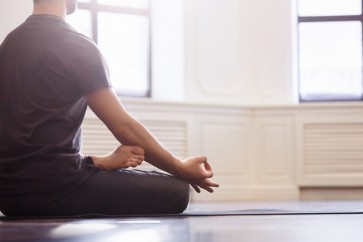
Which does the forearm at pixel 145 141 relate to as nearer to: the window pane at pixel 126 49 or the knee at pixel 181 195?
the knee at pixel 181 195

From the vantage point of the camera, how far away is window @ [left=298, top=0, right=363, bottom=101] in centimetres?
608

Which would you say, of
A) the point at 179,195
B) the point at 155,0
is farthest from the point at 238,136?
the point at 179,195

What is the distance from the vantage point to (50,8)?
6.83 feet

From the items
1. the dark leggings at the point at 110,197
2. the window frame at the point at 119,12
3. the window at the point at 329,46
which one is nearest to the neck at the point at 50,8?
the dark leggings at the point at 110,197

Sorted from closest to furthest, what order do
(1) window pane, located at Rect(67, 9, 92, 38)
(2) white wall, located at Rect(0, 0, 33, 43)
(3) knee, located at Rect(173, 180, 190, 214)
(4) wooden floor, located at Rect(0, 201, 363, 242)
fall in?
(4) wooden floor, located at Rect(0, 201, 363, 242), (3) knee, located at Rect(173, 180, 190, 214), (2) white wall, located at Rect(0, 0, 33, 43), (1) window pane, located at Rect(67, 9, 92, 38)

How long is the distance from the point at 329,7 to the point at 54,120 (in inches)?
180

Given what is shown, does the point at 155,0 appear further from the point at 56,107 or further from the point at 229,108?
the point at 56,107

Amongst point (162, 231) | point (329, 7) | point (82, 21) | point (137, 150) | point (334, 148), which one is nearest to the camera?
point (162, 231)

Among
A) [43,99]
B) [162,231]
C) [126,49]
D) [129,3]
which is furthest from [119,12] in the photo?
[162,231]

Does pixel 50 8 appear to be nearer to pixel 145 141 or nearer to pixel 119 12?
pixel 145 141

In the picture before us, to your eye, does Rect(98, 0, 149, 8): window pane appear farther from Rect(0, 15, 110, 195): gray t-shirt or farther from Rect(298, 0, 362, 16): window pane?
Rect(0, 15, 110, 195): gray t-shirt

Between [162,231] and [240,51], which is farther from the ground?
[240,51]

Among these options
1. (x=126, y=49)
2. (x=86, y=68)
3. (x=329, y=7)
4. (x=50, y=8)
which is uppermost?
(x=329, y=7)

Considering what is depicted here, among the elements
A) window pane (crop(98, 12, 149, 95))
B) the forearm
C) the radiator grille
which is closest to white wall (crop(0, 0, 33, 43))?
window pane (crop(98, 12, 149, 95))
